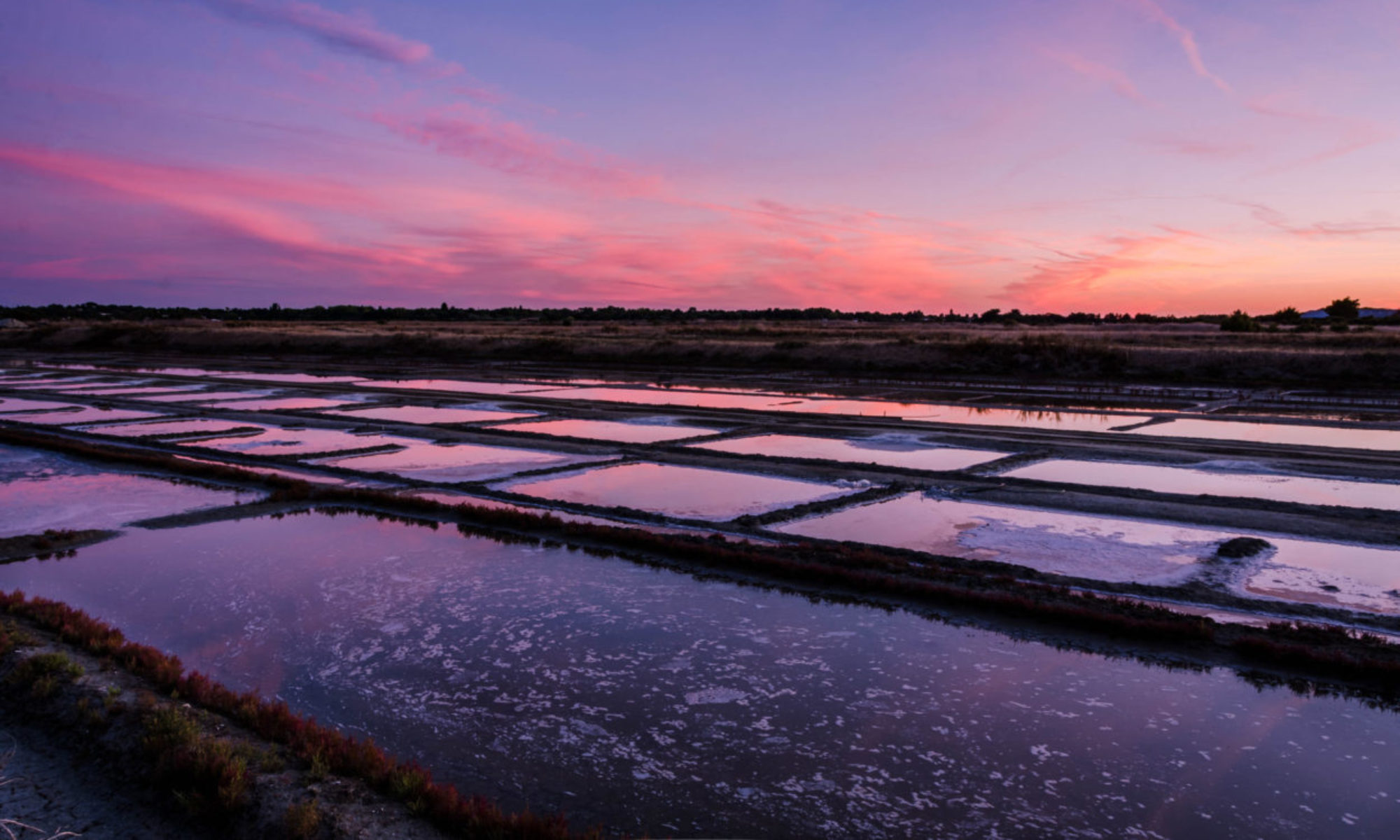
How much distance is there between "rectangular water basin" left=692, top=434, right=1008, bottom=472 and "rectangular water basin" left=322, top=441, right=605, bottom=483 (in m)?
3.03

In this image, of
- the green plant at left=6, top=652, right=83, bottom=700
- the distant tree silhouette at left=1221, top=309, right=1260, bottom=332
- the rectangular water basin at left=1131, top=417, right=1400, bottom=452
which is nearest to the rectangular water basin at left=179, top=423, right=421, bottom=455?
the green plant at left=6, top=652, right=83, bottom=700

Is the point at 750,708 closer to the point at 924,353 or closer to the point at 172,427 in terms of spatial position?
the point at 172,427

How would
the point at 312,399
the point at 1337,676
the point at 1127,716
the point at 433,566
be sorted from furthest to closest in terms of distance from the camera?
the point at 312,399 → the point at 433,566 → the point at 1337,676 → the point at 1127,716

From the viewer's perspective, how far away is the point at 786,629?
7363 millimetres

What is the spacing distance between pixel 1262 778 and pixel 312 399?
87.1ft

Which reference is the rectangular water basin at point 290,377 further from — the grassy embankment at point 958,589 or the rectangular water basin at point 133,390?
the grassy embankment at point 958,589

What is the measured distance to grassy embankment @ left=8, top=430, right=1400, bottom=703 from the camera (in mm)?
6473

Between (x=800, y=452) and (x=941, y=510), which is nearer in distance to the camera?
(x=941, y=510)

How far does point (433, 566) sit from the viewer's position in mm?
9211

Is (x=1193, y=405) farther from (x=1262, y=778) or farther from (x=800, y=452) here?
(x=1262, y=778)

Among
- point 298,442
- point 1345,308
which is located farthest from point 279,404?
point 1345,308

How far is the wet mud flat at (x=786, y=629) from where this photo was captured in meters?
4.90

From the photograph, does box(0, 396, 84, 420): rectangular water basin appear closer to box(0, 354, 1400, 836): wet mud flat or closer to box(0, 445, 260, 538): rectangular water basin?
box(0, 354, 1400, 836): wet mud flat

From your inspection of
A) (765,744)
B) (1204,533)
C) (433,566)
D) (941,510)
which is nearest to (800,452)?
(941,510)
